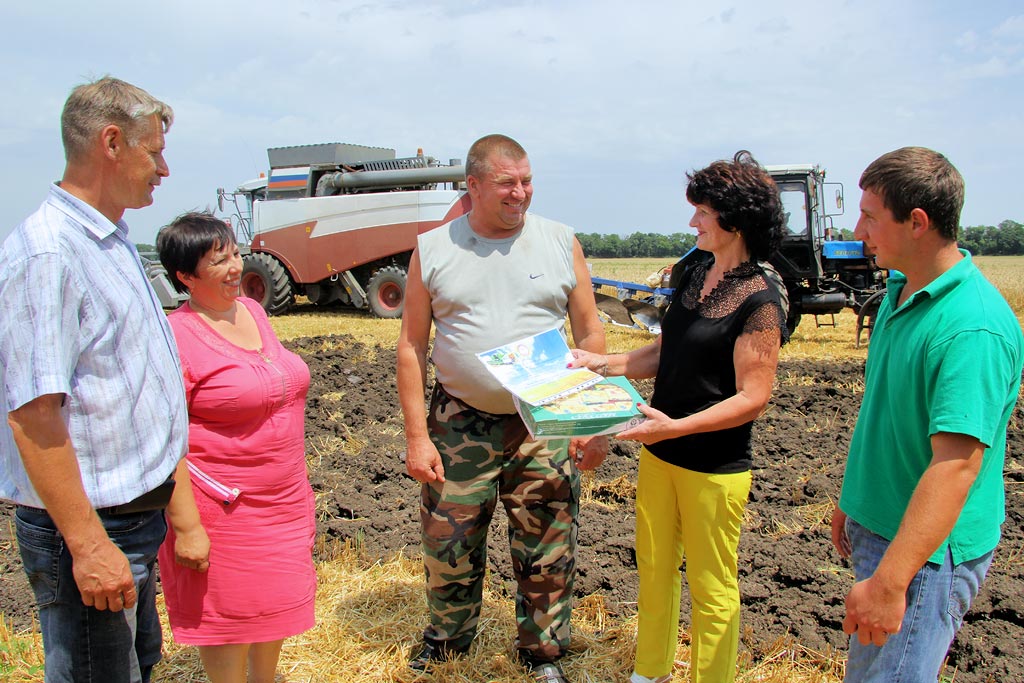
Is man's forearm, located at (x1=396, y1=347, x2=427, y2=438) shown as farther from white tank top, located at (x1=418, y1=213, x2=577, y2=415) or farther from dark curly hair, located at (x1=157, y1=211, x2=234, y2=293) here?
dark curly hair, located at (x1=157, y1=211, x2=234, y2=293)

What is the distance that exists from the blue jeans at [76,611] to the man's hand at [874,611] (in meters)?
1.65

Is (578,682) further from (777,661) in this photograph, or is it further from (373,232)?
(373,232)

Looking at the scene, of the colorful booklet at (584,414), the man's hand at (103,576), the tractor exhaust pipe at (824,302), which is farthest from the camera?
the tractor exhaust pipe at (824,302)

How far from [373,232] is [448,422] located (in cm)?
1050

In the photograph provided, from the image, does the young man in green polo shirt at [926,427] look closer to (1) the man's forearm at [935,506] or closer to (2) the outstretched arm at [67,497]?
(1) the man's forearm at [935,506]

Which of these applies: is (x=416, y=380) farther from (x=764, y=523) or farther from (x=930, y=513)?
(x=764, y=523)

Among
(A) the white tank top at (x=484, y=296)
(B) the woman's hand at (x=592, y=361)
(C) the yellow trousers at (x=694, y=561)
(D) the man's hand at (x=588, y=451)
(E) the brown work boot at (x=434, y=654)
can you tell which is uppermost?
(A) the white tank top at (x=484, y=296)

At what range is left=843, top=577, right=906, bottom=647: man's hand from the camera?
1.60 meters

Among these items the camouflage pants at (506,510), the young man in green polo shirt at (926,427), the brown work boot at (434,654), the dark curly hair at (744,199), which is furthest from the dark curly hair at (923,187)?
the brown work boot at (434,654)

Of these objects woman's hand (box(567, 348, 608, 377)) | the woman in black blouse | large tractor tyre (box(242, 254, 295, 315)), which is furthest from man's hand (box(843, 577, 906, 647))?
large tractor tyre (box(242, 254, 295, 315))

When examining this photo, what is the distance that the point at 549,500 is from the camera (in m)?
2.70

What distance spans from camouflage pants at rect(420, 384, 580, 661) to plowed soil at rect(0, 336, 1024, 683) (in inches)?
24.7

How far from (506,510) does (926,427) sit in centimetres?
148

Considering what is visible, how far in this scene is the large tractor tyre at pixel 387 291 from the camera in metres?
12.7
